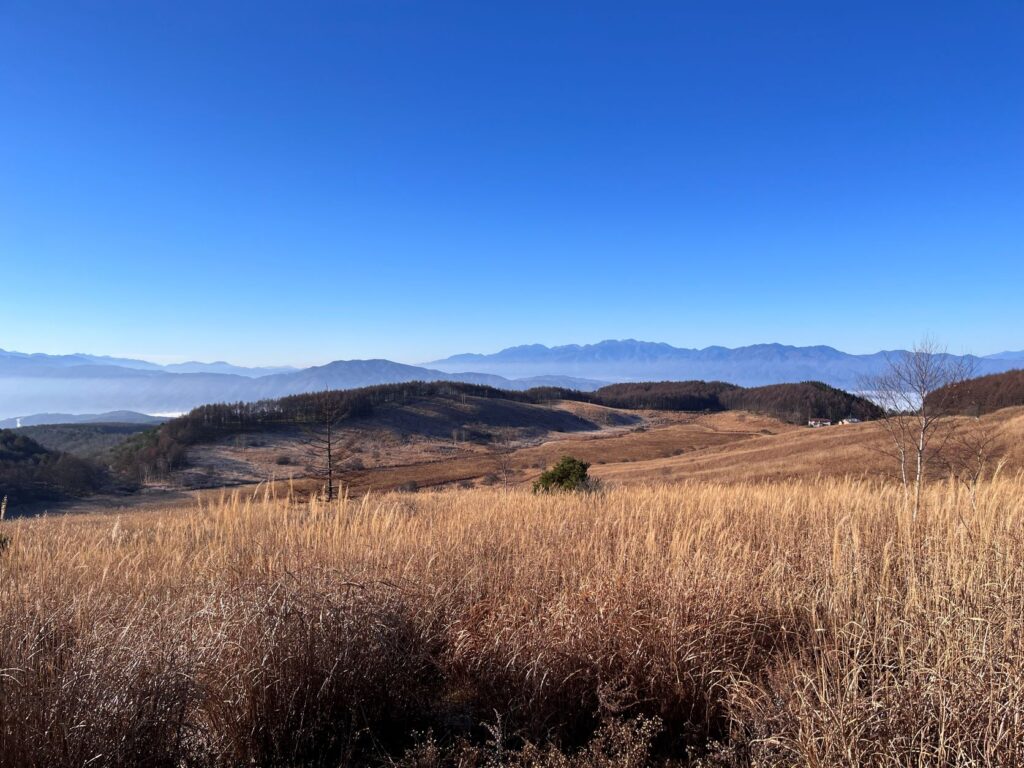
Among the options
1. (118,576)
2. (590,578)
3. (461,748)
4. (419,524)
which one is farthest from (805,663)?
(118,576)

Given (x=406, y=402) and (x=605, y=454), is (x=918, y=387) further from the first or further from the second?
(x=406, y=402)

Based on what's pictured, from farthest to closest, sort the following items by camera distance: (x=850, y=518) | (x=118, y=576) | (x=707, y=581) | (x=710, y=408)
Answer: (x=710, y=408)
(x=850, y=518)
(x=118, y=576)
(x=707, y=581)

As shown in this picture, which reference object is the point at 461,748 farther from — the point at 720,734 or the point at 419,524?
the point at 419,524

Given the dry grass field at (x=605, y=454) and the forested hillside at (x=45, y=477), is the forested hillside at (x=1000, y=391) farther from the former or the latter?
the forested hillside at (x=45, y=477)

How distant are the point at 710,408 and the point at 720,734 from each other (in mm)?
138921

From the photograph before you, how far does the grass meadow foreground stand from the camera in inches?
81.0

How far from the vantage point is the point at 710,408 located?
133 metres

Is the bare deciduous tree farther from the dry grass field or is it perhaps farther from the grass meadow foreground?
the grass meadow foreground

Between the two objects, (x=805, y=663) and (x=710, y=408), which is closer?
(x=805, y=663)

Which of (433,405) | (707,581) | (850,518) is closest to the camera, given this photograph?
(707,581)

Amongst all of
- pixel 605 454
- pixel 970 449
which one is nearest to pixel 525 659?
pixel 970 449

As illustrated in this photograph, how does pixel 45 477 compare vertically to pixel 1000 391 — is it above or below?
below

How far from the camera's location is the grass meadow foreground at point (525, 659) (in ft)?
6.75

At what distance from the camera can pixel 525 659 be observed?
8.93ft
